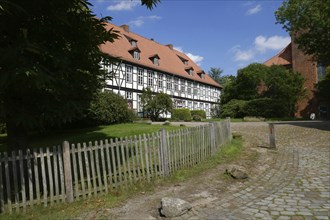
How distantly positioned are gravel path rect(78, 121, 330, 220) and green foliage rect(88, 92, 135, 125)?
1259 centimetres

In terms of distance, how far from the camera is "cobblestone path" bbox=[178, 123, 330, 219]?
5.45m

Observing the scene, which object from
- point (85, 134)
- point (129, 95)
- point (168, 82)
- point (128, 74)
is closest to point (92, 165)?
point (85, 134)

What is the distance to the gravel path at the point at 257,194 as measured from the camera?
5.51m

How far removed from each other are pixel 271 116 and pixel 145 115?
46.7 ft

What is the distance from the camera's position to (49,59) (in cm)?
618

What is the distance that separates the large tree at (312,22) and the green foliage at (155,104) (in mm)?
14300

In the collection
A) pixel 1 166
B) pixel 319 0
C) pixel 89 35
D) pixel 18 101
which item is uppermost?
pixel 319 0

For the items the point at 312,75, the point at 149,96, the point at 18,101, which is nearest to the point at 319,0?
the point at 149,96

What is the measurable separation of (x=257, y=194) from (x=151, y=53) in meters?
37.3

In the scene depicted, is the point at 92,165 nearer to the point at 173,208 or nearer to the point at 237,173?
the point at 173,208

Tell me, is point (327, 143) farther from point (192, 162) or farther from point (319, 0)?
point (319, 0)

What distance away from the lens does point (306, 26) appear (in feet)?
74.8

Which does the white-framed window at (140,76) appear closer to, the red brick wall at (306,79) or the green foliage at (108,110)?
the green foliage at (108,110)

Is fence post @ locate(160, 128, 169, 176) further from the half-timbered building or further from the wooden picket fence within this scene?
the half-timbered building
